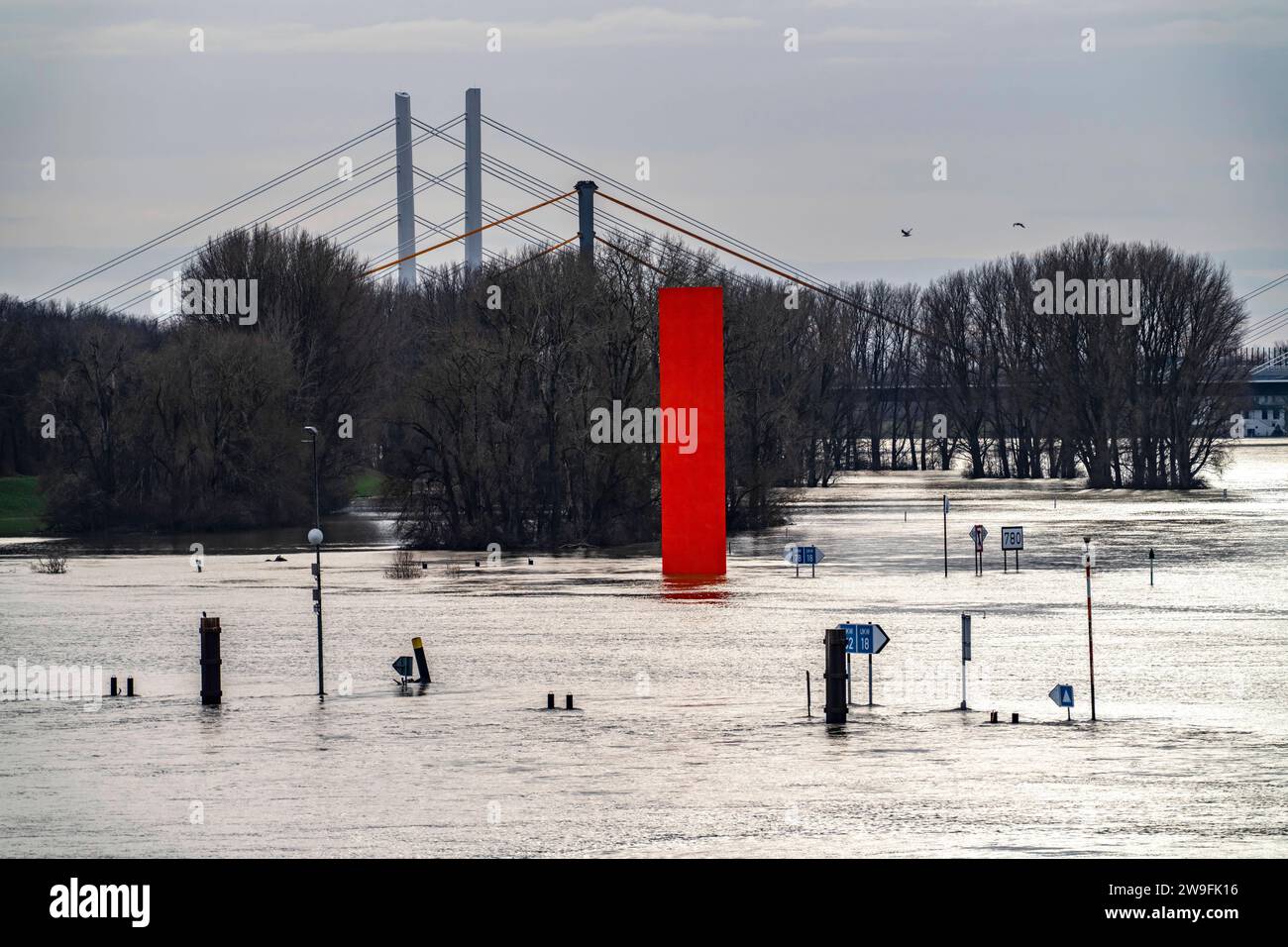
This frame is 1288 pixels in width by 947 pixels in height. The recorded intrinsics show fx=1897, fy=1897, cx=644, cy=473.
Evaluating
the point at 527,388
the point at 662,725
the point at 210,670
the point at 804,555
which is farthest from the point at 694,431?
the point at 662,725

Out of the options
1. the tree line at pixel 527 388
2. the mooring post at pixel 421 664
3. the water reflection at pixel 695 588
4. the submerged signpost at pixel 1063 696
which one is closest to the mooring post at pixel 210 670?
the mooring post at pixel 421 664

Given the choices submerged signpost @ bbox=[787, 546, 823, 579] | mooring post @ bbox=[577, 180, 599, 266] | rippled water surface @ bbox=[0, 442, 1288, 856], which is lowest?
rippled water surface @ bbox=[0, 442, 1288, 856]

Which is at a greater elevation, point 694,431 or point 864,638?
point 694,431

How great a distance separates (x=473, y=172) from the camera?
585ft

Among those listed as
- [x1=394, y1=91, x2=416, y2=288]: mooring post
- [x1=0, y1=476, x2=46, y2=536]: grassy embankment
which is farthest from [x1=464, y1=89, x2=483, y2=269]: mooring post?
[x1=0, y1=476, x2=46, y2=536]: grassy embankment

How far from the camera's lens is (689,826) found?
2266 centimetres

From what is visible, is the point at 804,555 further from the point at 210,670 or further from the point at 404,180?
the point at 404,180

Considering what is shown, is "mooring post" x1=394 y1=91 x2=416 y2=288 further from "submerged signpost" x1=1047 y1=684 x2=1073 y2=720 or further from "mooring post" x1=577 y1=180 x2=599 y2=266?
"submerged signpost" x1=1047 y1=684 x2=1073 y2=720

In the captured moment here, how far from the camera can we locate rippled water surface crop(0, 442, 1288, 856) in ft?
74.0

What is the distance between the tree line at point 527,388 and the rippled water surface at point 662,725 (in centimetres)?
2312

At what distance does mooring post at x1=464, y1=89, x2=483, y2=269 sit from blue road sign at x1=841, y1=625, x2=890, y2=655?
14678cm

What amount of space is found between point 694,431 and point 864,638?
98.4 ft
